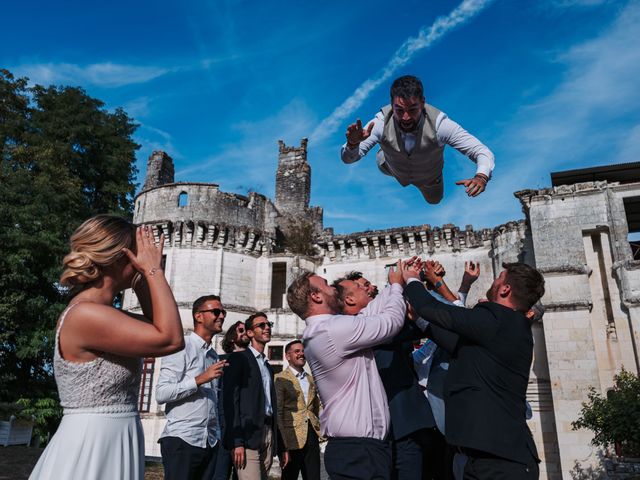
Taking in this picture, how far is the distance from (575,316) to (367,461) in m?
18.8

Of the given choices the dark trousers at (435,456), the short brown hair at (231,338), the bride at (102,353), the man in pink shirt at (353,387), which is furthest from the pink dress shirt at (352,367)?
the short brown hair at (231,338)

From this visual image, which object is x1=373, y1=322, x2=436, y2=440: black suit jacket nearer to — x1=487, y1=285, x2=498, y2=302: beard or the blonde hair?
x1=487, y1=285, x2=498, y2=302: beard

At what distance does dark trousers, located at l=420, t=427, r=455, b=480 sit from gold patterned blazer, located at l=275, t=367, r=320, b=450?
236cm

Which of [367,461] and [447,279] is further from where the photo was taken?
[447,279]

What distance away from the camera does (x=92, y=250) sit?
8.16 feet

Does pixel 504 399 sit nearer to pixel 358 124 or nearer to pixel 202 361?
pixel 358 124

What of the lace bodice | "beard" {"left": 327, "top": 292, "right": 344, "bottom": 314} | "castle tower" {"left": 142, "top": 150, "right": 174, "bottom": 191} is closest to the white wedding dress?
the lace bodice

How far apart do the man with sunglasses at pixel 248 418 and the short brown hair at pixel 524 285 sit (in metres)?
3.37

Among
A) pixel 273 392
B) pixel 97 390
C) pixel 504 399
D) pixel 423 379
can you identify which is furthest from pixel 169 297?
pixel 273 392

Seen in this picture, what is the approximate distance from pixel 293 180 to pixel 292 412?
30539 millimetres

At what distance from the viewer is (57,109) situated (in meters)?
28.7

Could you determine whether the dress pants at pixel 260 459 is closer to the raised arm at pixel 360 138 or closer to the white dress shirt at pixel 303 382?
the white dress shirt at pixel 303 382

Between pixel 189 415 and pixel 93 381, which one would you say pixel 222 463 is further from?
pixel 93 381

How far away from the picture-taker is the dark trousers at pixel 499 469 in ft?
10.4
